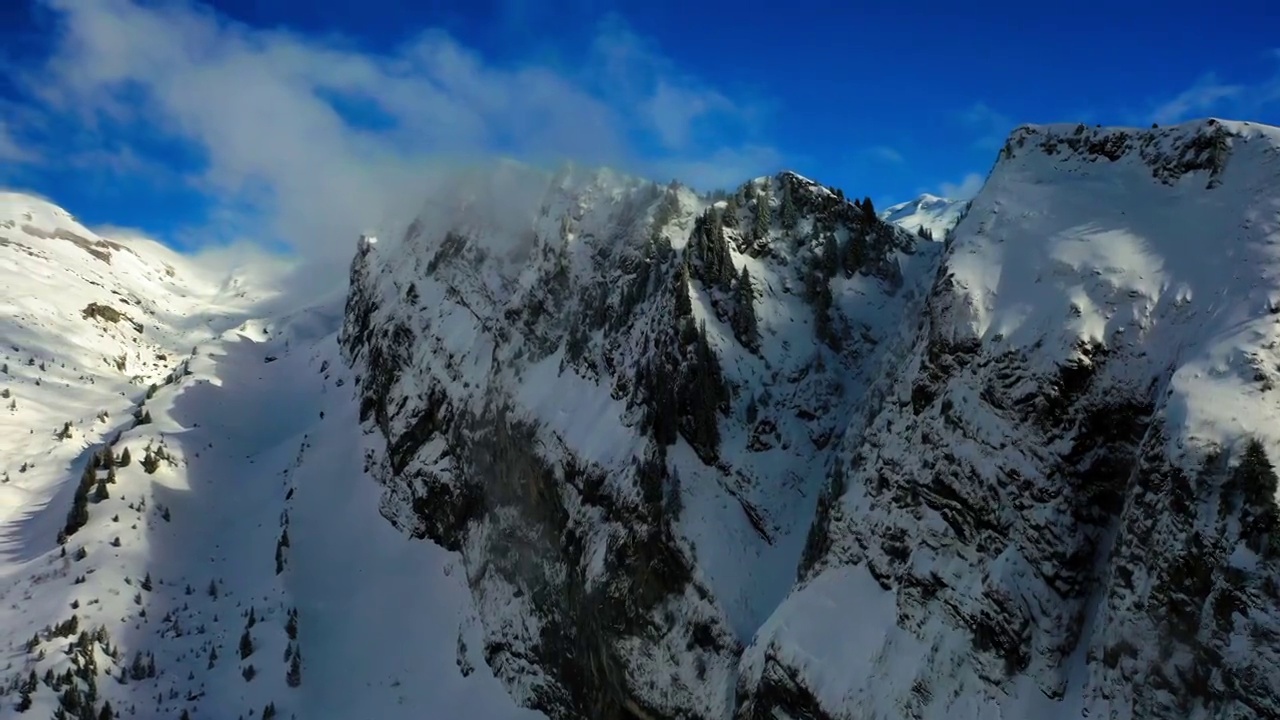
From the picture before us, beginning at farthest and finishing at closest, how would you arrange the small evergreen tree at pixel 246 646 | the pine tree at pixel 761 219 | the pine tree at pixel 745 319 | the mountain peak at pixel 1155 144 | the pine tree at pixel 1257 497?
the small evergreen tree at pixel 246 646 → the pine tree at pixel 761 219 → the pine tree at pixel 745 319 → the mountain peak at pixel 1155 144 → the pine tree at pixel 1257 497

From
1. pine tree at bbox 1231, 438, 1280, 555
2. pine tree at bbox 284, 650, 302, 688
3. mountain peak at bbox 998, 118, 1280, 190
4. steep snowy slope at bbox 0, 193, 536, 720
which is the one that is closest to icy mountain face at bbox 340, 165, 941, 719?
steep snowy slope at bbox 0, 193, 536, 720

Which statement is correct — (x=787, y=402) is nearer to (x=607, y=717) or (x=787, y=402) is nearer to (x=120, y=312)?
(x=607, y=717)

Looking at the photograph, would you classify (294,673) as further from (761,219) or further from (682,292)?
(761,219)

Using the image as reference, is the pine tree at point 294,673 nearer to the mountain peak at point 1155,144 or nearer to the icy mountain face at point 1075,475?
the icy mountain face at point 1075,475

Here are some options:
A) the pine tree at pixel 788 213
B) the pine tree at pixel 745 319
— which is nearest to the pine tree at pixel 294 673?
the pine tree at pixel 745 319

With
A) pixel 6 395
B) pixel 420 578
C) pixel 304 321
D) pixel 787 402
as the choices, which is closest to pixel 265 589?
pixel 420 578

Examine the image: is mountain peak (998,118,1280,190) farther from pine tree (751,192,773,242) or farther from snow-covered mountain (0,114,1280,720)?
pine tree (751,192,773,242)
